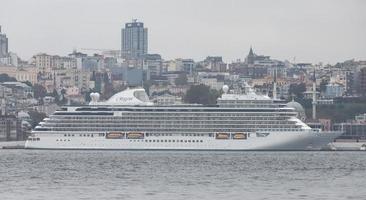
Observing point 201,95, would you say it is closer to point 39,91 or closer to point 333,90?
point 333,90

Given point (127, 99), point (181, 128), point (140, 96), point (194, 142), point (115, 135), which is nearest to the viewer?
point (194, 142)

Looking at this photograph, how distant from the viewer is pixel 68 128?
94312 mm

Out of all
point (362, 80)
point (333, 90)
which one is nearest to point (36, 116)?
point (333, 90)

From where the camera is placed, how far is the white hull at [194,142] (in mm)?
91500

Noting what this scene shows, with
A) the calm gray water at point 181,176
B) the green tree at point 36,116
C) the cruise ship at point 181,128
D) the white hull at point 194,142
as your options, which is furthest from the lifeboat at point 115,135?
the green tree at point 36,116

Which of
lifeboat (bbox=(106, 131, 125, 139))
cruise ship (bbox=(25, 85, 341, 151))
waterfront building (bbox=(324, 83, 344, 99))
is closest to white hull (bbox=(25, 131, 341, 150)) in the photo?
cruise ship (bbox=(25, 85, 341, 151))

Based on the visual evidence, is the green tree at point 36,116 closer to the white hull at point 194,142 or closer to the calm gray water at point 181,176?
the white hull at point 194,142

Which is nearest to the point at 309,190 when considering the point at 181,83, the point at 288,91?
the point at 288,91

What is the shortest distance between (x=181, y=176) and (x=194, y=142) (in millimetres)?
31541

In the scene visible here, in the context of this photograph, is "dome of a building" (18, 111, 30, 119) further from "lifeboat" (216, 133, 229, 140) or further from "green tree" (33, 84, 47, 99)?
"lifeboat" (216, 133, 229, 140)

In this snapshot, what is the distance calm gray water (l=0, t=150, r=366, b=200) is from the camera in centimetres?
5041

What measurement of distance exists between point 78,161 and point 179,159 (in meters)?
5.29

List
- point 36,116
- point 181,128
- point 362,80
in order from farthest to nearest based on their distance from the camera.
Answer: point 362,80
point 36,116
point 181,128

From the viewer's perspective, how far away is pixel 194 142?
9162 centimetres
